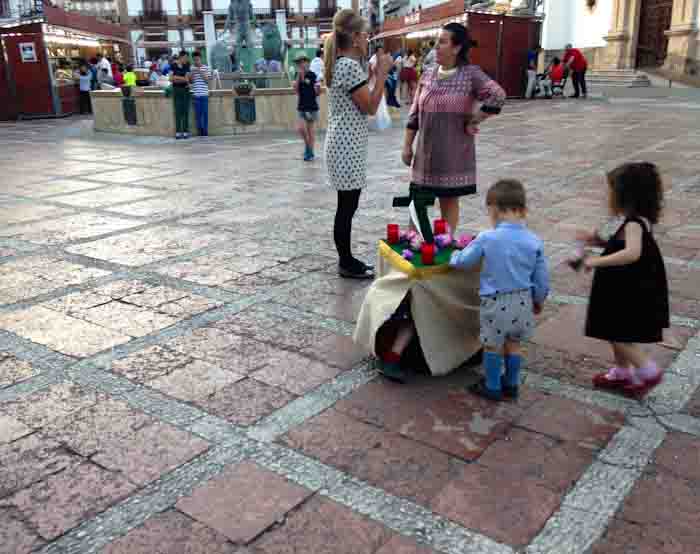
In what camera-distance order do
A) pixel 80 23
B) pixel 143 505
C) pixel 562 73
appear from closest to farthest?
1. pixel 143 505
2. pixel 562 73
3. pixel 80 23

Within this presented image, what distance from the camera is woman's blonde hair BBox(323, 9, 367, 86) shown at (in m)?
3.79

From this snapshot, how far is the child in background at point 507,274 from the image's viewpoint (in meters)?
2.68

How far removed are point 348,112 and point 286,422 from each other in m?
2.15

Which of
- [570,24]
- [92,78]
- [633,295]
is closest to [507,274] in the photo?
[633,295]

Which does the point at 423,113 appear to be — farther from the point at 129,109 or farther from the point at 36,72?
the point at 36,72

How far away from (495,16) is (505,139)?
454 inches

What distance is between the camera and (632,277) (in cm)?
264

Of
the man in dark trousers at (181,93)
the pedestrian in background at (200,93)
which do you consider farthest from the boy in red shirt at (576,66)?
the man in dark trousers at (181,93)

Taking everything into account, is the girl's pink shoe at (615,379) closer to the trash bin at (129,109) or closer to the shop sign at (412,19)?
the trash bin at (129,109)

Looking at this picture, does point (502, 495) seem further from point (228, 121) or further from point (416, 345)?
point (228, 121)

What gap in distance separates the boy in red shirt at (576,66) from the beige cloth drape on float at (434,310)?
19394 millimetres

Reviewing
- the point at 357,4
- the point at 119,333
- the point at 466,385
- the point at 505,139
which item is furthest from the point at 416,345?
the point at 357,4

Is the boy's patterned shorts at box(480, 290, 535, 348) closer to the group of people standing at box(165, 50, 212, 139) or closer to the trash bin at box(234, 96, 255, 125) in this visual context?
the group of people standing at box(165, 50, 212, 139)

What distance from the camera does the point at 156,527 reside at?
2.09m
